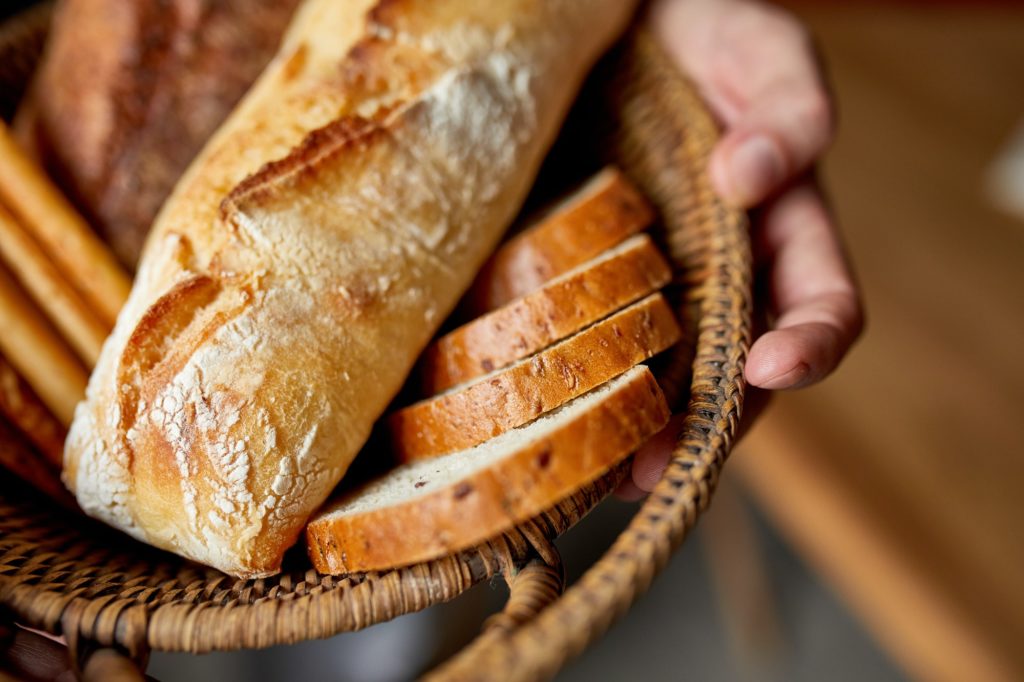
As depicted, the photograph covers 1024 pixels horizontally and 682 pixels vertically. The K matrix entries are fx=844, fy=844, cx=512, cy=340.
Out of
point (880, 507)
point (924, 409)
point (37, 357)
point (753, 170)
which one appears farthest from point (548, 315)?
point (924, 409)

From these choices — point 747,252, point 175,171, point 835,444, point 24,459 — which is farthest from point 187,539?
point 835,444

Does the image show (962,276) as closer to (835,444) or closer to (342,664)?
(835,444)

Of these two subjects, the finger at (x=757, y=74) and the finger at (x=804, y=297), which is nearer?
the finger at (x=804, y=297)

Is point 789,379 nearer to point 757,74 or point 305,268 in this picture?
point 305,268

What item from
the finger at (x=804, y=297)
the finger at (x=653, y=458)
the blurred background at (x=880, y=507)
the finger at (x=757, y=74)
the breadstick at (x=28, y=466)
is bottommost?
the blurred background at (x=880, y=507)

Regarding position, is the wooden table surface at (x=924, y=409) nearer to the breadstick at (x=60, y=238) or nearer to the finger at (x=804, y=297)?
the finger at (x=804, y=297)

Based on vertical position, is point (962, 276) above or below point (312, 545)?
below

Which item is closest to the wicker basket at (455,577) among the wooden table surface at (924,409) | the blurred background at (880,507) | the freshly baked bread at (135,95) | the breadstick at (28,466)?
A: the breadstick at (28,466)
